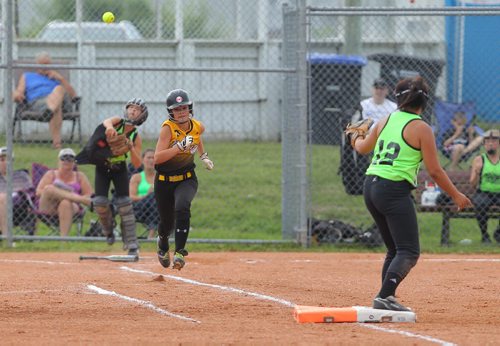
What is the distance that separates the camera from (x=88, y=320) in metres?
7.82

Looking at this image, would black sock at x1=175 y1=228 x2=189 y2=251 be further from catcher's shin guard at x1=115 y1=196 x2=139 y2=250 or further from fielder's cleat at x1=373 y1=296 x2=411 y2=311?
fielder's cleat at x1=373 y1=296 x2=411 y2=311

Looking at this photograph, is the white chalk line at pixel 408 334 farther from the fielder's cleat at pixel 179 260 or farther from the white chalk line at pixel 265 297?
the fielder's cleat at pixel 179 260

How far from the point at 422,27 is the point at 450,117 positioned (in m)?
3.73

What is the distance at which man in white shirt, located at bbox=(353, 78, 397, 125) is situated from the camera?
14133 mm

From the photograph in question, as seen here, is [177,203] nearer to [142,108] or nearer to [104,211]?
[142,108]

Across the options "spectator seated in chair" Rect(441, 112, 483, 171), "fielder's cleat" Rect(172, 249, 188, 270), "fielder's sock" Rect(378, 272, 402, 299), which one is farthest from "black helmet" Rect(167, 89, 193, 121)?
"spectator seated in chair" Rect(441, 112, 483, 171)

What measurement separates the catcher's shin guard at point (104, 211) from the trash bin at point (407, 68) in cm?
585

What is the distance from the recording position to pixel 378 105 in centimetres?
1421

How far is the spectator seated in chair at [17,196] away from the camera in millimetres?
14031

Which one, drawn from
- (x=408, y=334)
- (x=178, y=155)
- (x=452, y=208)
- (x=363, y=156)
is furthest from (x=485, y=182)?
(x=408, y=334)

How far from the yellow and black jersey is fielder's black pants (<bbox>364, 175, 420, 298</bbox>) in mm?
2700

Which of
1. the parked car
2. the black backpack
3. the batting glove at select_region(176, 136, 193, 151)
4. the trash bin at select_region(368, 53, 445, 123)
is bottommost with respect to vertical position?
the black backpack

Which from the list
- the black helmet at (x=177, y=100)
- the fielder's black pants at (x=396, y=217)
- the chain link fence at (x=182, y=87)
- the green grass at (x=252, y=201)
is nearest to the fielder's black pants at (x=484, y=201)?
the green grass at (x=252, y=201)

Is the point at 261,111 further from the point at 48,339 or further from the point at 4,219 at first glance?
the point at 48,339
